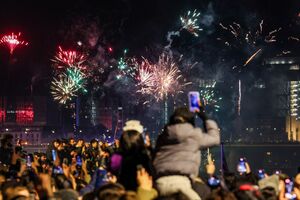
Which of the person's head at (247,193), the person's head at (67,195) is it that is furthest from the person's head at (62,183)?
the person's head at (247,193)

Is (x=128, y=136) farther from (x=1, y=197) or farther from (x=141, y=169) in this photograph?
(x=1, y=197)

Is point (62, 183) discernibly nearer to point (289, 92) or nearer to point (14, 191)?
point (14, 191)

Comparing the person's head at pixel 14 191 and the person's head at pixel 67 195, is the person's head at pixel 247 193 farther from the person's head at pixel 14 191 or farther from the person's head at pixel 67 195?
the person's head at pixel 14 191

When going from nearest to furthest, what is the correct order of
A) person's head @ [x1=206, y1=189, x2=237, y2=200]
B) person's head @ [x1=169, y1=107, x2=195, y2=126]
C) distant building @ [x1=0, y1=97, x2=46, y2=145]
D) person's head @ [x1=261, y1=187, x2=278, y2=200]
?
person's head @ [x1=206, y1=189, x2=237, y2=200] → person's head @ [x1=169, y1=107, x2=195, y2=126] → person's head @ [x1=261, y1=187, x2=278, y2=200] → distant building @ [x1=0, y1=97, x2=46, y2=145]

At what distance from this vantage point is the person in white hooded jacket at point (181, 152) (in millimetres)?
8055

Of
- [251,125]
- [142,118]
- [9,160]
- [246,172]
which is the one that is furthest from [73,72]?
[251,125]

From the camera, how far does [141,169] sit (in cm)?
798

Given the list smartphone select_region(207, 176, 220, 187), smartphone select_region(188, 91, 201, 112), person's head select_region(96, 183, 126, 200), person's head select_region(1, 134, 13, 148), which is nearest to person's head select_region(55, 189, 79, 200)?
person's head select_region(96, 183, 126, 200)

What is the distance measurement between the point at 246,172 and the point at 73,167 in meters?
3.78

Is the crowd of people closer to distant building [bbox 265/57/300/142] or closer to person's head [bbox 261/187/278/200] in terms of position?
person's head [bbox 261/187/278/200]

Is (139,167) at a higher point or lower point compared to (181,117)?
lower

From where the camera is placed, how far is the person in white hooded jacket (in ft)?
26.4

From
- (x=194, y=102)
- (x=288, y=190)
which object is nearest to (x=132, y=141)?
(x=194, y=102)

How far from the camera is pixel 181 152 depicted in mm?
8078
